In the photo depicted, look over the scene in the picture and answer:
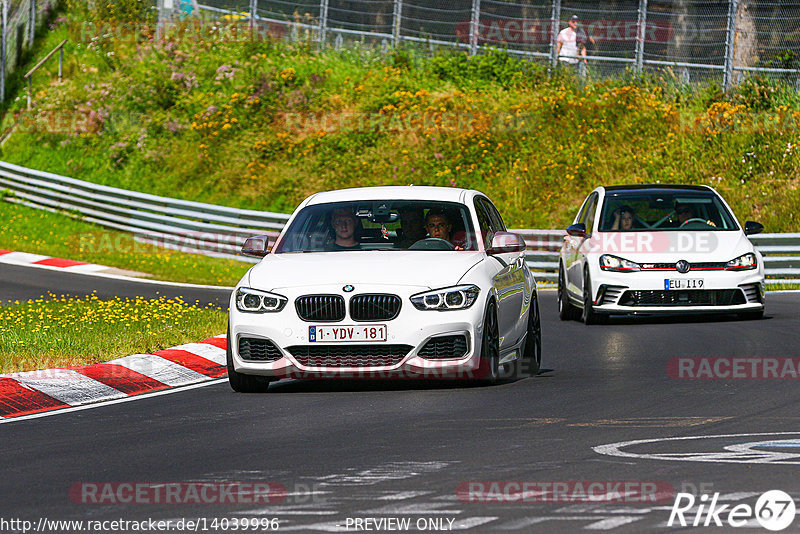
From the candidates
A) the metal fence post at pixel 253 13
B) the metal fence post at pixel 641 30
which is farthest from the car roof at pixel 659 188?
the metal fence post at pixel 253 13

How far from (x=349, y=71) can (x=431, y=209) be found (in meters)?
27.1

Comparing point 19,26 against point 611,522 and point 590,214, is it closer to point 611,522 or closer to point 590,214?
point 590,214

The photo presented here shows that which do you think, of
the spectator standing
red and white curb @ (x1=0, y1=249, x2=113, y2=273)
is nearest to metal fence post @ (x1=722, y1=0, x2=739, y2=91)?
the spectator standing

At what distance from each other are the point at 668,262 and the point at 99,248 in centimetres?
1641

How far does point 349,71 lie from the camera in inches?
1517

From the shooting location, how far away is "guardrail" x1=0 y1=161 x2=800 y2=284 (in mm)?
24438

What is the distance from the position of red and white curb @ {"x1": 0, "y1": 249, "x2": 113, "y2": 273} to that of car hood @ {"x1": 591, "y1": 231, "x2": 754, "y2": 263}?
11.2 metres

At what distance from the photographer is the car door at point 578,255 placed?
1755 cm

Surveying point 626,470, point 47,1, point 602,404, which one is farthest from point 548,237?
point 47,1

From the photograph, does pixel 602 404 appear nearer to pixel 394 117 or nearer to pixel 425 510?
pixel 425 510

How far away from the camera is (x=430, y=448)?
26.7 feet

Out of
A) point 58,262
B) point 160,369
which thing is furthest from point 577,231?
point 58,262

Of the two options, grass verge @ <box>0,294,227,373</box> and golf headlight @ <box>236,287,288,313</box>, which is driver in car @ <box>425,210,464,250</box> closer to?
golf headlight @ <box>236,287,288,313</box>

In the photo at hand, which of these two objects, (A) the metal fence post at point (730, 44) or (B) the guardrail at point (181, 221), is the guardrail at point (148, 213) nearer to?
(B) the guardrail at point (181, 221)
